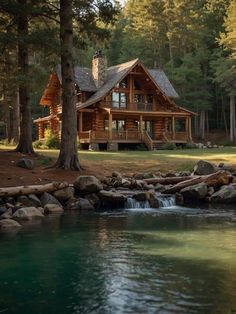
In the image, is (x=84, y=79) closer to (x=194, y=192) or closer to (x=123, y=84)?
(x=123, y=84)

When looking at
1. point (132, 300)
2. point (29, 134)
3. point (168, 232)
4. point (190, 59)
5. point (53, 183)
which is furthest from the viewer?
point (190, 59)

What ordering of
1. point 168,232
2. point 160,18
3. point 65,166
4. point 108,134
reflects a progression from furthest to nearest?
point 160,18 < point 108,134 < point 65,166 < point 168,232

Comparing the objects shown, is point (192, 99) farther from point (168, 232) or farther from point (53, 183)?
point (168, 232)

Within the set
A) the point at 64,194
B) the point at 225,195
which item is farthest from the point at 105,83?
the point at 64,194

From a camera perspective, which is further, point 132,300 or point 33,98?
point 33,98

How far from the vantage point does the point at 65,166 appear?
69.4 feet

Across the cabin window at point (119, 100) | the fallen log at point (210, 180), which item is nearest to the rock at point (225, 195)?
the fallen log at point (210, 180)

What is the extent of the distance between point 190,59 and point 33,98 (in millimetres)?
21351

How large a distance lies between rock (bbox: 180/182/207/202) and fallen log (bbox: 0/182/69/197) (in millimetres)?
5141

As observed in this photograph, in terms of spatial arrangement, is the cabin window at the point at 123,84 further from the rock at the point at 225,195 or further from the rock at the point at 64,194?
the rock at the point at 64,194

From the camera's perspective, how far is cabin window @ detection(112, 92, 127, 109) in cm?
4437

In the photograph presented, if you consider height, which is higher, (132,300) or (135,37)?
(135,37)

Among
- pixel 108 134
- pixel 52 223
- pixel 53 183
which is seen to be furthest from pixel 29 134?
pixel 108 134

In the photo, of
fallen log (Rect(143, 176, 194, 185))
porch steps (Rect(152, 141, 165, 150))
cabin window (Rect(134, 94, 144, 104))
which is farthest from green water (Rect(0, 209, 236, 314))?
cabin window (Rect(134, 94, 144, 104))
